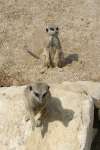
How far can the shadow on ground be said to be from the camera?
5758 mm

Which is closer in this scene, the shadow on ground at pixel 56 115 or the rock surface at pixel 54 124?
the rock surface at pixel 54 124

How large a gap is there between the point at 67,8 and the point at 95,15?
67 cm

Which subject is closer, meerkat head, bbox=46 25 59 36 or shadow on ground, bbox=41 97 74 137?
shadow on ground, bbox=41 97 74 137

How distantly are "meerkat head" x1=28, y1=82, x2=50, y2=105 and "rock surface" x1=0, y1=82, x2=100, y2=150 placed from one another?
0.48m

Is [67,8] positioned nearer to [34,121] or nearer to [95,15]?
[95,15]

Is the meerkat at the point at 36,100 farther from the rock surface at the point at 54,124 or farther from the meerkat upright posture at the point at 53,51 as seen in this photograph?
the meerkat upright posture at the point at 53,51

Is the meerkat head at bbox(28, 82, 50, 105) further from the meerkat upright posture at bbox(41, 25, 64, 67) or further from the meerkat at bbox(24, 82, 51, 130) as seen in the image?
the meerkat upright posture at bbox(41, 25, 64, 67)

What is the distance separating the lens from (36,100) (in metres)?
5.41

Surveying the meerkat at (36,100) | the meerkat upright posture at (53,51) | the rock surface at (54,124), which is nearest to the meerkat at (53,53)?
the meerkat upright posture at (53,51)

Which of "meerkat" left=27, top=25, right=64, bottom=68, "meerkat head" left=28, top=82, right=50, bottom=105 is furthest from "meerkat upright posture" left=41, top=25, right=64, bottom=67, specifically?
"meerkat head" left=28, top=82, right=50, bottom=105

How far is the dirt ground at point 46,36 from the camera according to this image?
7.85 metres

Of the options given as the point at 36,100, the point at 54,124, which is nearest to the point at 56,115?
the point at 54,124

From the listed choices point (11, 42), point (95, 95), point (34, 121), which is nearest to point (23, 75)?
point (11, 42)

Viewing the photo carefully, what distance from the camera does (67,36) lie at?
8.84 metres
